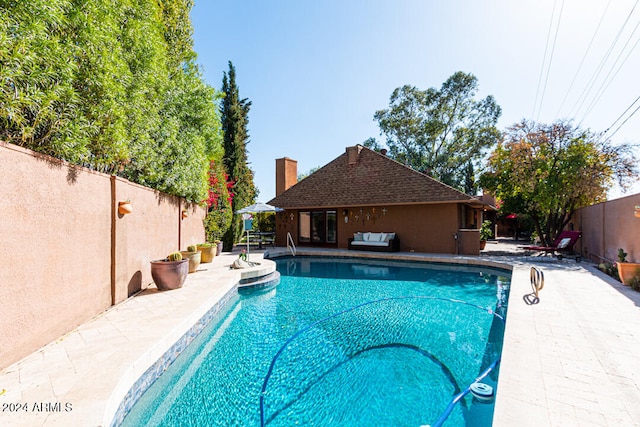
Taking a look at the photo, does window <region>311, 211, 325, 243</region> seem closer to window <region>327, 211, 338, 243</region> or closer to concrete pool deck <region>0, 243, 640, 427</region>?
window <region>327, 211, 338, 243</region>

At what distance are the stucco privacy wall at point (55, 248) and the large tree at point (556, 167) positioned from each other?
51.9ft

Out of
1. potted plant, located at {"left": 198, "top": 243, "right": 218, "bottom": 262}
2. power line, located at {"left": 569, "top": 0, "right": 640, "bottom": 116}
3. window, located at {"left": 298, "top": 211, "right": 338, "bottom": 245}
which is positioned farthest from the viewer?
window, located at {"left": 298, "top": 211, "right": 338, "bottom": 245}

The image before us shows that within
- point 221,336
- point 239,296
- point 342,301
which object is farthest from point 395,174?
→ point 221,336

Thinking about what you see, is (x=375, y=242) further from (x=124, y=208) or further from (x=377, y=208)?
(x=124, y=208)

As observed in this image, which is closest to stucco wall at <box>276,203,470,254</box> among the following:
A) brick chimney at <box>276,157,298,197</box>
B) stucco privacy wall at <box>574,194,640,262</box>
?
stucco privacy wall at <box>574,194,640,262</box>

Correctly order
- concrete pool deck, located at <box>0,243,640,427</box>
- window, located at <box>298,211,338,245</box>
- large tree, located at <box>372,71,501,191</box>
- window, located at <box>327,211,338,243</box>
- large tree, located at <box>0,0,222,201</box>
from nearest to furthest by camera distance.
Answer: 1. concrete pool deck, located at <box>0,243,640,427</box>
2. large tree, located at <box>0,0,222,201</box>
3. window, located at <box>327,211,338,243</box>
4. window, located at <box>298,211,338,245</box>
5. large tree, located at <box>372,71,501,191</box>

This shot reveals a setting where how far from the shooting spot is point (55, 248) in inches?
159

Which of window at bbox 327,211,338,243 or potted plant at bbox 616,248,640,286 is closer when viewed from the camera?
potted plant at bbox 616,248,640,286

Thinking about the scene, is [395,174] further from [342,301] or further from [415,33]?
[342,301]

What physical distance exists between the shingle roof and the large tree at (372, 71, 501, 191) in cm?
1126

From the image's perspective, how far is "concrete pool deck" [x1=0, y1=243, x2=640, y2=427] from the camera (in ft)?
8.09

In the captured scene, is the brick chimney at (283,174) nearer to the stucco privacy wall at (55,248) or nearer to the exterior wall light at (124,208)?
the stucco privacy wall at (55,248)

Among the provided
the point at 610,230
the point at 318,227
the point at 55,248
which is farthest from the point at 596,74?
the point at 55,248

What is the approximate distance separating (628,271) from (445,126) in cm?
2175
